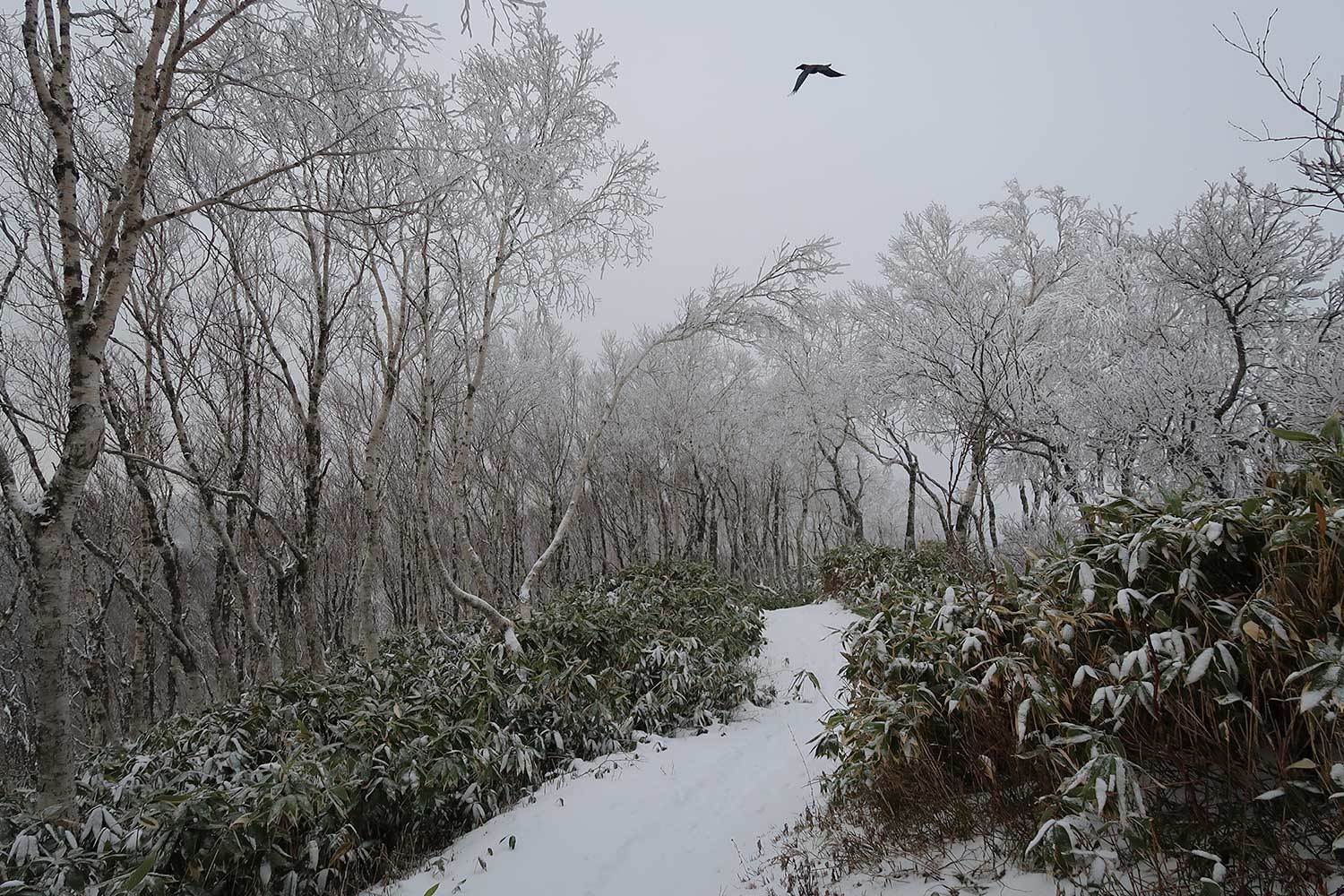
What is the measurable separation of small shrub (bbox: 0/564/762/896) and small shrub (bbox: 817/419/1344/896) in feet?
9.86

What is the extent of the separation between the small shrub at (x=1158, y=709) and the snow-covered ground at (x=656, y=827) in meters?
0.44

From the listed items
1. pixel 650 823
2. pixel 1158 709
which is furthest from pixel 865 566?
pixel 1158 709

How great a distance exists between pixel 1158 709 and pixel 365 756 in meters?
4.32

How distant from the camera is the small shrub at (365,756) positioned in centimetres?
279

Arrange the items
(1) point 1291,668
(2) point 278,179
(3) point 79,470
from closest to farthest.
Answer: (1) point 1291,668 < (3) point 79,470 < (2) point 278,179

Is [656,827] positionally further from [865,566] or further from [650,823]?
[865,566]

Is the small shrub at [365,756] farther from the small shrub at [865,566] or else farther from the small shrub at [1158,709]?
the small shrub at [865,566]

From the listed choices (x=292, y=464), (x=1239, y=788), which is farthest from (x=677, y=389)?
(x=1239, y=788)

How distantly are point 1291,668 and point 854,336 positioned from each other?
51.0 feet

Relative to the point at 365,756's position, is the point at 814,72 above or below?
above

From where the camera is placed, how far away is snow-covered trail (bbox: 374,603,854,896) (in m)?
3.38

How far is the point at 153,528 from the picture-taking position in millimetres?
6355

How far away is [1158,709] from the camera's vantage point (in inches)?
83.0

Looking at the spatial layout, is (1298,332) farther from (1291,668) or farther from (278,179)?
(278,179)
